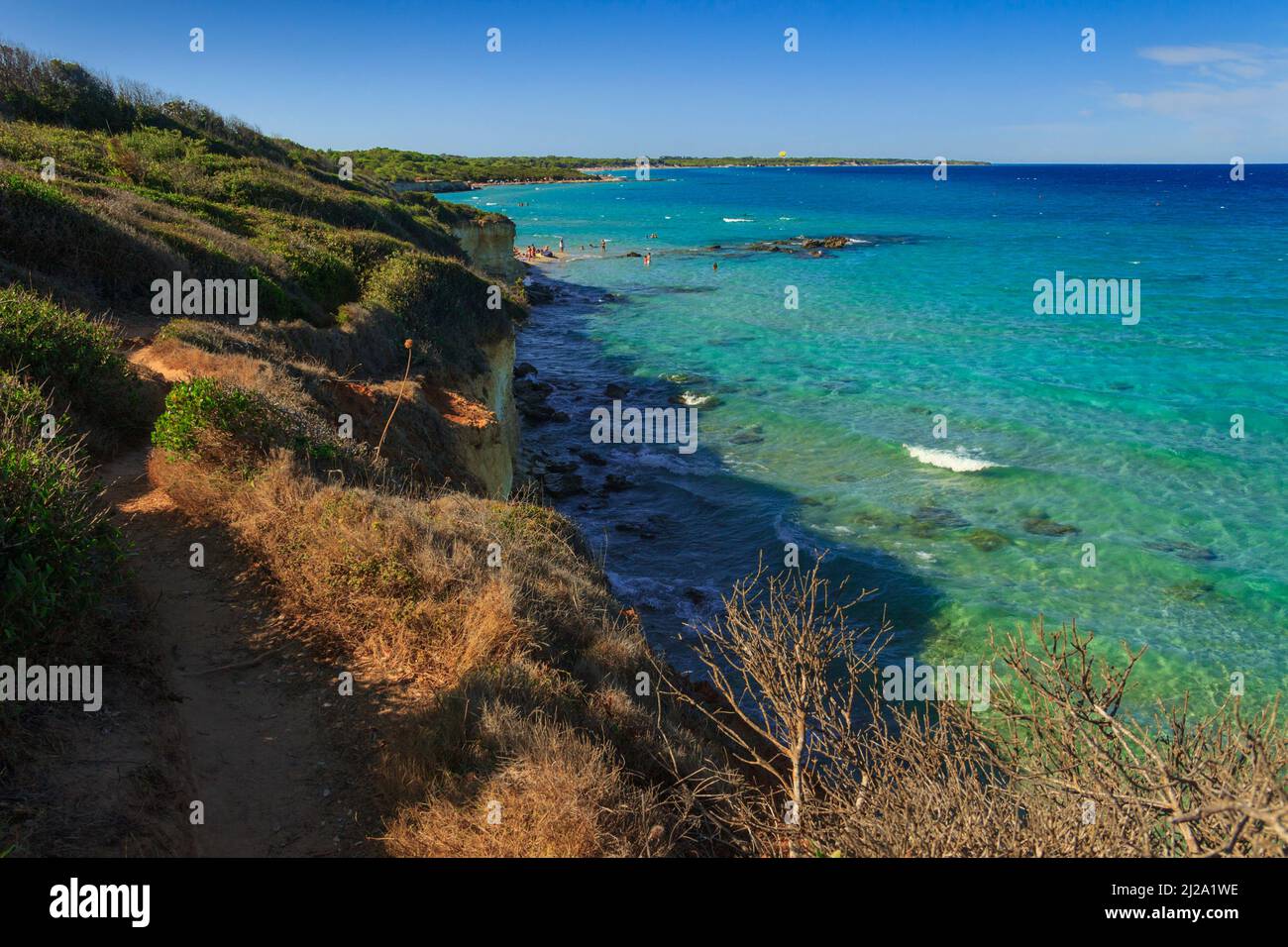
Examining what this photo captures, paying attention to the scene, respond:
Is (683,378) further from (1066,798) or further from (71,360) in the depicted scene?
(1066,798)

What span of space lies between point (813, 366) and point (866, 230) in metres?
66.6

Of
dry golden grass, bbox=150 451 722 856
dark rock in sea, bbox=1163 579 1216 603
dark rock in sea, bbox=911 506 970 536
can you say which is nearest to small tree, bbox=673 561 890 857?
dry golden grass, bbox=150 451 722 856

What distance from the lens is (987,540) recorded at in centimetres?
2067

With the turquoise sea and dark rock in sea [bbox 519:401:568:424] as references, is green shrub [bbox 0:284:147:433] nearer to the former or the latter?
the turquoise sea

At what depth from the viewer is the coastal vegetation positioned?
5.71 m

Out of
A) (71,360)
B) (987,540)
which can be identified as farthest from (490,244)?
(71,360)

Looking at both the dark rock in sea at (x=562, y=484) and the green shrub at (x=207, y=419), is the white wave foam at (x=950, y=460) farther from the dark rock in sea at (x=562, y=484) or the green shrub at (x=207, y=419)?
the green shrub at (x=207, y=419)

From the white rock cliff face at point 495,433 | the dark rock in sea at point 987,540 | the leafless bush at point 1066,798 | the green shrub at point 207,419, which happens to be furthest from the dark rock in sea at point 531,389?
the leafless bush at point 1066,798

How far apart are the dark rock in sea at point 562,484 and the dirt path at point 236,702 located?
1550 cm

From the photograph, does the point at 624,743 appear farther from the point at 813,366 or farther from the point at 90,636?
the point at 813,366

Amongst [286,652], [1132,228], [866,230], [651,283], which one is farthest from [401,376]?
[1132,228]

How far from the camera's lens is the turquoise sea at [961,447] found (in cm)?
1788

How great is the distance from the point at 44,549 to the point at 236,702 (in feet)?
6.90

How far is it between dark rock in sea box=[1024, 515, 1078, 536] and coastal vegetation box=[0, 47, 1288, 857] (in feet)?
23.6
